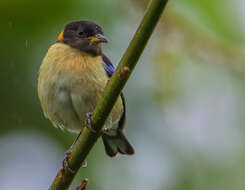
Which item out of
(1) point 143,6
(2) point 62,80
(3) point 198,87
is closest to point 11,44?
(2) point 62,80

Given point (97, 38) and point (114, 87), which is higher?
point (114, 87)

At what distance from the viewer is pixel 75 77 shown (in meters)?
4.26

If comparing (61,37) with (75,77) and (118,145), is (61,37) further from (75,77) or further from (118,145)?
(118,145)

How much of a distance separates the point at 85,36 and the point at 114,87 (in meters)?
2.33

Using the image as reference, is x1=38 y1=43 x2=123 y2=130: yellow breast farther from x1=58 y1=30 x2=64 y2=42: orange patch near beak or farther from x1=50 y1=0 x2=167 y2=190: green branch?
x1=50 y1=0 x2=167 y2=190: green branch

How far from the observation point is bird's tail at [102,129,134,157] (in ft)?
16.9

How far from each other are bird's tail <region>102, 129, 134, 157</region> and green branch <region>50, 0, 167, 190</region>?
7.78 ft

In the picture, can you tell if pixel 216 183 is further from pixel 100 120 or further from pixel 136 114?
pixel 100 120

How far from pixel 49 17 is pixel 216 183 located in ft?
7.51

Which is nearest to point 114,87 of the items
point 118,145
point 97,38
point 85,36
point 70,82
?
point 70,82

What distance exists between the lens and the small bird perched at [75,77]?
4289 millimetres

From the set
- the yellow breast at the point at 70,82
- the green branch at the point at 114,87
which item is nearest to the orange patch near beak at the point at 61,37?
the yellow breast at the point at 70,82

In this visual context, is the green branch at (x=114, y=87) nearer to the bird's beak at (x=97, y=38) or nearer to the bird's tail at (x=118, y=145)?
the bird's beak at (x=97, y=38)

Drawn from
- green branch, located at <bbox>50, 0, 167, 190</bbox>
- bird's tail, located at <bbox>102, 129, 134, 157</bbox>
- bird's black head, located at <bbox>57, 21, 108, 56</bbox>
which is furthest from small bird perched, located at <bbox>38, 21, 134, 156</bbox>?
green branch, located at <bbox>50, 0, 167, 190</bbox>
